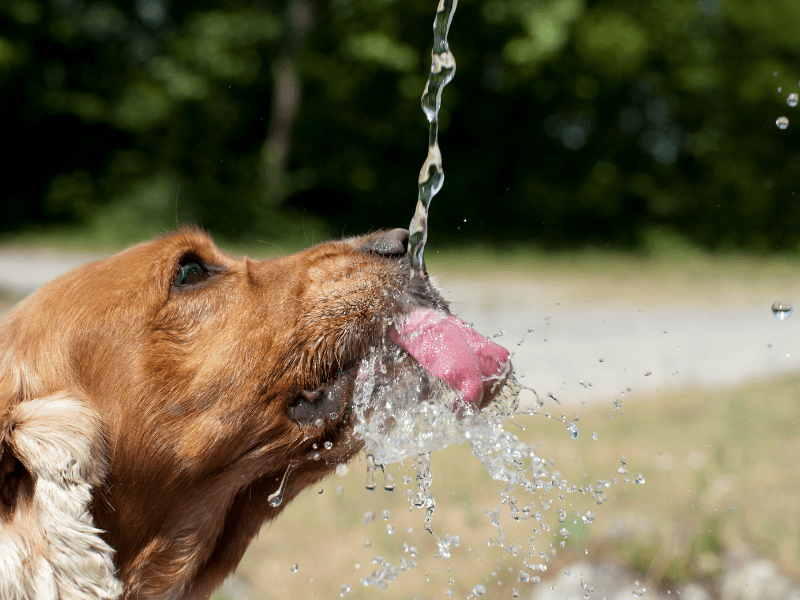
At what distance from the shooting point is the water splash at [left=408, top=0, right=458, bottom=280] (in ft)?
8.68

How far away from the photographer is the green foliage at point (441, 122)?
15.9 metres

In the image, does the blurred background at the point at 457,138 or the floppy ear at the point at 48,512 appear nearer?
the floppy ear at the point at 48,512

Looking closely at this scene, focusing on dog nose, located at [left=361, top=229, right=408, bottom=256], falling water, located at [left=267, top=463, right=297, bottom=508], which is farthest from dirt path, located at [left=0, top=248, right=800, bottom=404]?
falling water, located at [left=267, top=463, right=297, bottom=508]

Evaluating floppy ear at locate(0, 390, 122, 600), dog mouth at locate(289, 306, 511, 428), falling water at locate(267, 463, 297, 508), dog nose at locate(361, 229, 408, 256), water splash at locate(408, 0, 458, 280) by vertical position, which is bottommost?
falling water at locate(267, 463, 297, 508)

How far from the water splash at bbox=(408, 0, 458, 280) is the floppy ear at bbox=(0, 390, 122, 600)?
124 centimetres

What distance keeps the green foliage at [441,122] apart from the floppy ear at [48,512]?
13.0 m

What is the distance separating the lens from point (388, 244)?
8.82 feet

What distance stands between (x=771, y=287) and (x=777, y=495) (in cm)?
754

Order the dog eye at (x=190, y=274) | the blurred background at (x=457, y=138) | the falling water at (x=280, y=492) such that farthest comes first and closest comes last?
the blurred background at (x=457, y=138), the dog eye at (x=190, y=274), the falling water at (x=280, y=492)

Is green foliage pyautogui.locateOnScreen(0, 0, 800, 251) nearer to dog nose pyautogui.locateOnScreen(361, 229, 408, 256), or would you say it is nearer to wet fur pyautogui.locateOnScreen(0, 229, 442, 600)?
dog nose pyautogui.locateOnScreen(361, 229, 408, 256)

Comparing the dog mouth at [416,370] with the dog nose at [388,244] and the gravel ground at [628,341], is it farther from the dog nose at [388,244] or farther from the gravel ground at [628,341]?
the gravel ground at [628,341]

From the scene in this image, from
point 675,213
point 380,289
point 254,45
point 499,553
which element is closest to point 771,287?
point 675,213

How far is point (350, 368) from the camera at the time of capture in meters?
2.49

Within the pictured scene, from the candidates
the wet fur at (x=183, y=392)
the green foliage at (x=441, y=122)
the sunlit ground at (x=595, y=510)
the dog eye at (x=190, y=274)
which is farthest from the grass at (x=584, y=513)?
the green foliage at (x=441, y=122)
